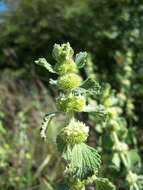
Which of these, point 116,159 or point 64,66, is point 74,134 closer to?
point 64,66

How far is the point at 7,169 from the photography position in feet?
13.1

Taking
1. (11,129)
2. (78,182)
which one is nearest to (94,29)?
(11,129)

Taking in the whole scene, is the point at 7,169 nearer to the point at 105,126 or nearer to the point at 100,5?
the point at 105,126

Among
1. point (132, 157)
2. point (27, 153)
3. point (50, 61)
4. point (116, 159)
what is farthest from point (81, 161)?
point (50, 61)

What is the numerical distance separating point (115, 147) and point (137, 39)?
3.16 metres

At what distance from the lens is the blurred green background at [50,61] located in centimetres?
407

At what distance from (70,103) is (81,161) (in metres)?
0.20

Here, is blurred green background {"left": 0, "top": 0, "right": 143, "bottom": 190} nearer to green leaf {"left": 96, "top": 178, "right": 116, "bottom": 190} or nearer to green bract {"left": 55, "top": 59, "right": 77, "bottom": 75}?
green leaf {"left": 96, "top": 178, "right": 116, "bottom": 190}

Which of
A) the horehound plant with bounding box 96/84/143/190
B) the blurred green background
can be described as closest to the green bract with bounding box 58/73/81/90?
the horehound plant with bounding box 96/84/143/190

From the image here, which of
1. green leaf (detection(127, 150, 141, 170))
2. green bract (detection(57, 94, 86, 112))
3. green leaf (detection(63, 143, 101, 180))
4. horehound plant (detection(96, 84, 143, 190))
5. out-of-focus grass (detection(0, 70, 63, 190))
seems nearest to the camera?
green leaf (detection(63, 143, 101, 180))

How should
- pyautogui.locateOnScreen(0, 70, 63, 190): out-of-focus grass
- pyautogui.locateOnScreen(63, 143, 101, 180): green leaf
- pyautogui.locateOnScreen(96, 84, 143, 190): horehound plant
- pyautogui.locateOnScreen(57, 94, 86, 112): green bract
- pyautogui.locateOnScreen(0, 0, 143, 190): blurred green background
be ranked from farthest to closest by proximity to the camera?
pyautogui.locateOnScreen(0, 0, 143, 190): blurred green background < pyautogui.locateOnScreen(0, 70, 63, 190): out-of-focus grass < pyautogui.locateOnScreen(96, 84, 143, 190): horehound plant < pyautogui.locateOnScreen(57, 94, 86, 112): green bract < pyautogui.locateOnScreen(63, 143, 101, 180): green leaf

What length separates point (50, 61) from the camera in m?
6.96

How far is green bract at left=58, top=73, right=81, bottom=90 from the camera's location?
5.86ft

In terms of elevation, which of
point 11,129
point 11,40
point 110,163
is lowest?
point 110,163
